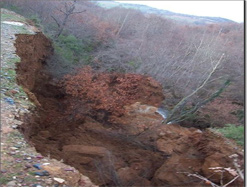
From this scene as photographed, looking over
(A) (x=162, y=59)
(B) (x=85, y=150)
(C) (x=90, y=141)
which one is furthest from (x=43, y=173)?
(A) (x=162, y=59)

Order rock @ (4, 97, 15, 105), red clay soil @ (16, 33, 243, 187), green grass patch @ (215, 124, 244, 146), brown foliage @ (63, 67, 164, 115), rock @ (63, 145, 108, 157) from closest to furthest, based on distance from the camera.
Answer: rock @ (4, 97, 15, 105) < red clay soil @ (16, 33, 243, 187) < rock @ (63, 145, 108, 157) < green grass patch @ (215, 124, 244, 146) < brown foliage @ (63, 67, 164, 115)

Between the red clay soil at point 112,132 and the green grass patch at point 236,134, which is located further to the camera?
the green grass patch at point 236,134

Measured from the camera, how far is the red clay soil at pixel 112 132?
5.22 m

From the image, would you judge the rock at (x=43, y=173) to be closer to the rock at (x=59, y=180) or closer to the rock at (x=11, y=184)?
the rock at (x=59, y=180)

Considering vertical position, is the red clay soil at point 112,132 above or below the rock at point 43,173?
below

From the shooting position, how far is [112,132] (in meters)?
7.79

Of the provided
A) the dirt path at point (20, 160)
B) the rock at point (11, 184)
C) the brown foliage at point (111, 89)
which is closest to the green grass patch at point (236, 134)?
the dirt path at point (20, 160)

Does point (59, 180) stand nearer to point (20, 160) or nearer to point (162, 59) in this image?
point (20, 160)

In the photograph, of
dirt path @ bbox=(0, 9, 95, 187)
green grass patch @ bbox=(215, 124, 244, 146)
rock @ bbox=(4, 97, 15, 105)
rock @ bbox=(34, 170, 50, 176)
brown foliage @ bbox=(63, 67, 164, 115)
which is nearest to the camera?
dirt path @ bbox=(0, 9, 95, 187)

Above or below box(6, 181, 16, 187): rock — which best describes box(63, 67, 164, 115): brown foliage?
below

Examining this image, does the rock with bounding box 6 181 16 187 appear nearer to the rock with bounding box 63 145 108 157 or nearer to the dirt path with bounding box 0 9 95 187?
the dirt path with bounding box 0 9 95 187

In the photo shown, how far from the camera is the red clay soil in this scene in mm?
5223

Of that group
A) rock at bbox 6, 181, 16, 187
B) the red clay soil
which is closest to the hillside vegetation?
the red clay soil

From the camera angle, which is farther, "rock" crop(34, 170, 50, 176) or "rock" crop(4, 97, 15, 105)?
"rock" crop(4, 97, 15, 105)
